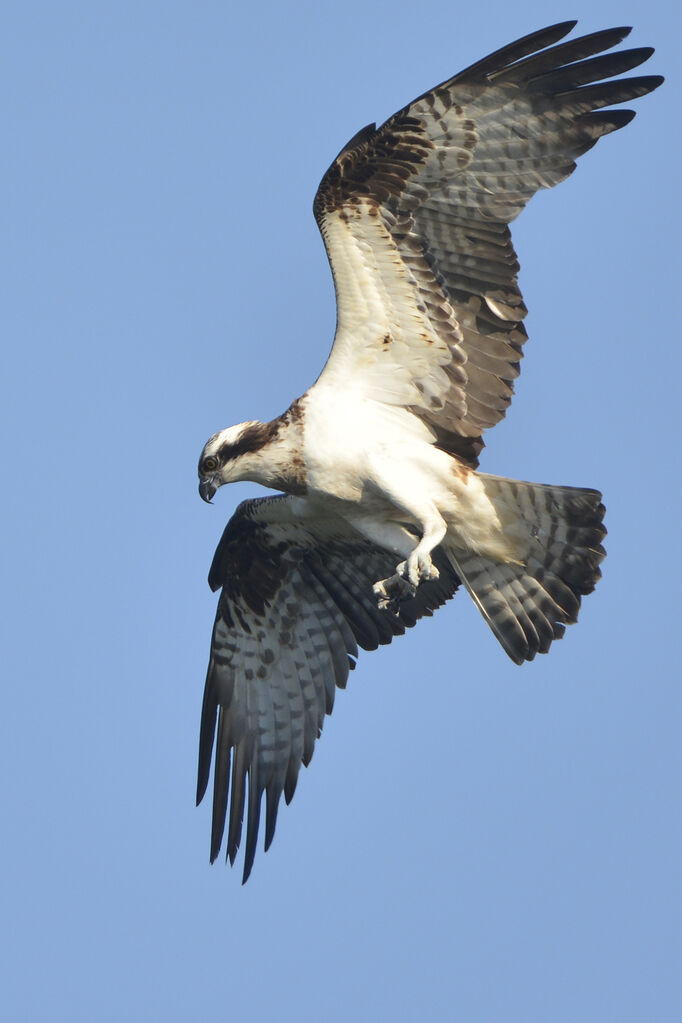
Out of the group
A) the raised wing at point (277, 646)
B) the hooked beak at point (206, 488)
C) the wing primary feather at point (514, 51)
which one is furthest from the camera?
the raised wing at point (277, 646)

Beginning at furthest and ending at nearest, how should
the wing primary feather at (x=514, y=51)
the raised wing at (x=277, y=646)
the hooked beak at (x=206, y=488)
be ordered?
the raised wing at (x=277, y=646) < the hooked beak at (x=206, y=488) < the wing primary feather at (x=514, y=51)

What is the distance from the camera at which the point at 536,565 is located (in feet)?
34.3

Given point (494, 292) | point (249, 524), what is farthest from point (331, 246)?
point (249, 524)

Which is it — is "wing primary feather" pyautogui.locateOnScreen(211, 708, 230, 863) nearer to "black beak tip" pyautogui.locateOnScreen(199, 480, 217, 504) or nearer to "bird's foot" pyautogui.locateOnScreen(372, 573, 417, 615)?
"black beak tip" pyautogui.locateOnScreen(199, 480, 217, 504)

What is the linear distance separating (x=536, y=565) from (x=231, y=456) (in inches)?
79.2

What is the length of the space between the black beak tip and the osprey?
0.01 meters

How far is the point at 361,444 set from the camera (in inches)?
399

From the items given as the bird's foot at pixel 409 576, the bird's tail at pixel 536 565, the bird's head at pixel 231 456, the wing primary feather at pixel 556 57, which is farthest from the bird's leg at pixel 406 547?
the wing primary feather at pixel 556 57

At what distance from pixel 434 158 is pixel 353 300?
0.95 m

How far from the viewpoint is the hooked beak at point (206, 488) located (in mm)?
10398

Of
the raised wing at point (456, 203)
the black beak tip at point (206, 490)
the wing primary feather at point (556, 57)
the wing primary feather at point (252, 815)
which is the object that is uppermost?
the wing primary feather at point (556, 57)

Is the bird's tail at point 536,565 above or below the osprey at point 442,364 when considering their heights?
below

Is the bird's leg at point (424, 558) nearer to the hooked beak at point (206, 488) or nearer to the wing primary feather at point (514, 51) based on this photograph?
the hooked beak at point (206, 488)

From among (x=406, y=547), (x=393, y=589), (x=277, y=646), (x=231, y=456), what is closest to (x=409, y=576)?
(x=393, y=589)
